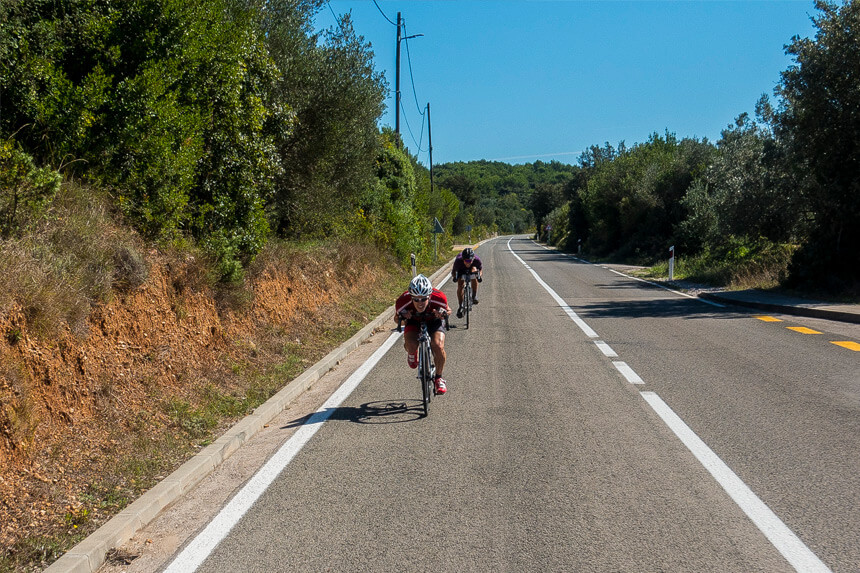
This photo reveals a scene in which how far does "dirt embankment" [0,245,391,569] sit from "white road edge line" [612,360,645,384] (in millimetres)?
4322

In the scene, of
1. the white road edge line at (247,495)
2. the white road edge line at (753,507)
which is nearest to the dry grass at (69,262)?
the white road edge line at (247,495)

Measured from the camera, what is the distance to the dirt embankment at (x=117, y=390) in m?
4.50

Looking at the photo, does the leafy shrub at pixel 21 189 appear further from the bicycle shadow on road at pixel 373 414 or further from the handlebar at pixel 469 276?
the handlebar at pixel 469 276

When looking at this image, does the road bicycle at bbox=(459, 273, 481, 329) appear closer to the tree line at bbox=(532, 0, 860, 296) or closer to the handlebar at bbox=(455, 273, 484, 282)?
the handlebar at bbox=(455, 273, 484, 282)

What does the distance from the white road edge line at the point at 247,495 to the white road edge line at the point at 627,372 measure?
3.46 meters

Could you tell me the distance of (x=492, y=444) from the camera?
Answer: 596cm

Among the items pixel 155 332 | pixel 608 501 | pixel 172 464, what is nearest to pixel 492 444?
pixel 608 501

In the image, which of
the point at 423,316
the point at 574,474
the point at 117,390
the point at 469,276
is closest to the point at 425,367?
the point at 423,316

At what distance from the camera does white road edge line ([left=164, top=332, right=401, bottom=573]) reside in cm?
402

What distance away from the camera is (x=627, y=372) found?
895 centimetres

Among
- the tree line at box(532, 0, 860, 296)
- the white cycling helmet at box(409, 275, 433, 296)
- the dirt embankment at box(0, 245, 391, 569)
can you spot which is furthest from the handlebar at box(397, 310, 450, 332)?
the tree line at box(532, 0, 860, 296)

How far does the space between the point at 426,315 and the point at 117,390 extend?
314 cm

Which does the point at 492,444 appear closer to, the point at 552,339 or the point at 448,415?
the point at 448,415

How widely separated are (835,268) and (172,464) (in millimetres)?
18375
